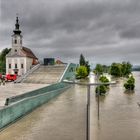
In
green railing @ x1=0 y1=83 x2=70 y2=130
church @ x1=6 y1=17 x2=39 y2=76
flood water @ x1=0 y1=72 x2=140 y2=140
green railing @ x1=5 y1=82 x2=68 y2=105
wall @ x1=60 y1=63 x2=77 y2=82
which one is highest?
church @ x1=6 y1=17 x2=39 y2=76

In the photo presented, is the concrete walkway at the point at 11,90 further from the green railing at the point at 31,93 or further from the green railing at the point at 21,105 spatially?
the green railing at the point at 21,105

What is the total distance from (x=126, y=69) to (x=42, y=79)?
5358 centimetres

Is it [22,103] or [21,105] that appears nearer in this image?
[21,105]

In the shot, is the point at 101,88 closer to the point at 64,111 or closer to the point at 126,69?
the point at 64,111

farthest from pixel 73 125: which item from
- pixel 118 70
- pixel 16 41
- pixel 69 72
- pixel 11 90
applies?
pixel 118 70

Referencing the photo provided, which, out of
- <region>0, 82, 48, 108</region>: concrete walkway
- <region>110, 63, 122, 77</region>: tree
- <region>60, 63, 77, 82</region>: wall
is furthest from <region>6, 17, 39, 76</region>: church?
<region>0, 82, 48, 108</region>: concrete walkway

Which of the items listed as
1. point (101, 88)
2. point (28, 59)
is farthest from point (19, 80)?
point (28, 59)

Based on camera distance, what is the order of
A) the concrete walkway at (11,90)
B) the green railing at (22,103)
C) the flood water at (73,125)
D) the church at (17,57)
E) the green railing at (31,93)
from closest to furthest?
the flood water at (73,125)
the green railing at (22,103)
the green railing at (31,93)
the concrete walkway at (11,90)
the church at (17,57)

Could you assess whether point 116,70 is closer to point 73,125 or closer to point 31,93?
point 31,93

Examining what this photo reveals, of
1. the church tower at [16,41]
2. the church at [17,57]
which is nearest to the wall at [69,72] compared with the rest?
the church at [17,57]

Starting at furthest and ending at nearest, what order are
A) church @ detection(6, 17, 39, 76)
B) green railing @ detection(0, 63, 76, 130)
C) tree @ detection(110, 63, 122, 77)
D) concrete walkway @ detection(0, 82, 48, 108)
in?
1. tree @ detection(110, 63, 122, 77)
2. church @ detection(6, 17, 39, 76)
3. concrete walkway @ detection(0, 82, 48, 108)
4. green railing @ detection(0, 63, 76, 130)

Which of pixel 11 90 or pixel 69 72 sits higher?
pixel 69 72

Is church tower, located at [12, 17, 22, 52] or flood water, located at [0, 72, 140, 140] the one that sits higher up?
church tower, located at [12, 17, 22, 52]

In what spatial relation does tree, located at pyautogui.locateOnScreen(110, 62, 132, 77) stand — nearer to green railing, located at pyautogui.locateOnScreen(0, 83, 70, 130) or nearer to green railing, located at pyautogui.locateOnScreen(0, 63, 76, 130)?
green railing, located at pyautogui.locateOnScreen(0, 63, 76, 130)
